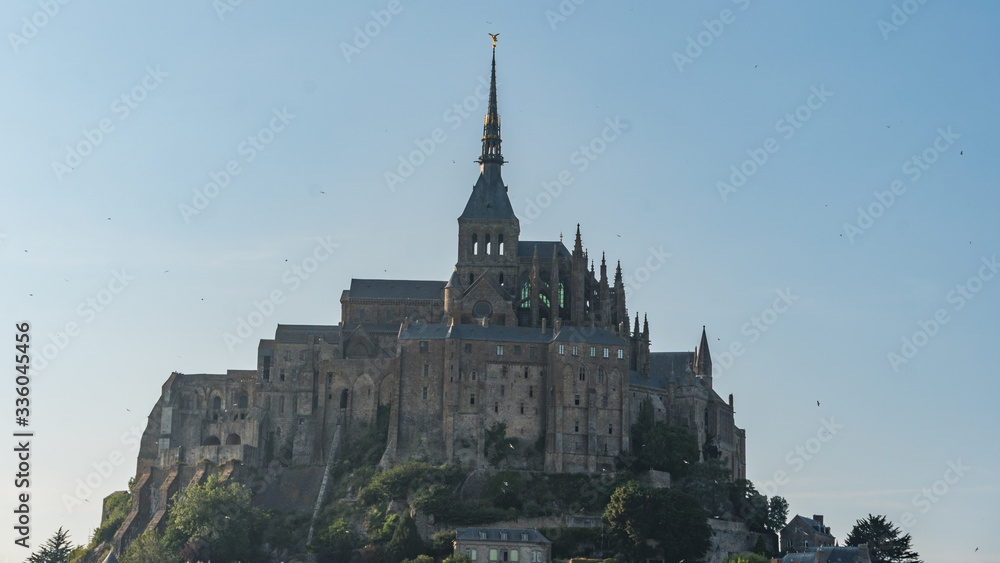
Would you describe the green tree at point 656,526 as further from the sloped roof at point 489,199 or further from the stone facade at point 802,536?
the sloped roof at point 489,199

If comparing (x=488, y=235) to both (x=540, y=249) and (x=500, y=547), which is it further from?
(x=500, y=547)

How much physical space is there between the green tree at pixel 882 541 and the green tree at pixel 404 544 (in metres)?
30.9

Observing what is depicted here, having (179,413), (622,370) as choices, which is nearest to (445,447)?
(622,370)

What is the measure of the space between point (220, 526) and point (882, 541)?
46.7 m

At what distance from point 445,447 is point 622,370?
14402 mm

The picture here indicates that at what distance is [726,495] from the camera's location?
11944cm

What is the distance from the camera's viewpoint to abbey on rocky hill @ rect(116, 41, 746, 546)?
12100 centimetres

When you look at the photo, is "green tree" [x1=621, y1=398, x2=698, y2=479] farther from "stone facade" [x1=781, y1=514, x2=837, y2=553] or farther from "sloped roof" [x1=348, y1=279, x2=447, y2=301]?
"sloped roof" [x1=348, y1=279, x2=447, y2=301]

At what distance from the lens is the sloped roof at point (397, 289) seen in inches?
5369

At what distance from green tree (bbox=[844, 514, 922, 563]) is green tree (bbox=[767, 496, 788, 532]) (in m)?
6.23

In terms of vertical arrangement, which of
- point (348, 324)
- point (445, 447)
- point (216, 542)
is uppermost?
point (348, 324)

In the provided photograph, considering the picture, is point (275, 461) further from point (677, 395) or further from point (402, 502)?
point (677, 395)

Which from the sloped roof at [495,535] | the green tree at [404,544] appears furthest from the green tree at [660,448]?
the green tree at [404,544]

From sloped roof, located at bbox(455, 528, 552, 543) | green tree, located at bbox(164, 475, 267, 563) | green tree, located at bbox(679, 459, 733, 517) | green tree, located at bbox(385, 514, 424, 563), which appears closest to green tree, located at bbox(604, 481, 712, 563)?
sloped roof, located at bbox(455, 528, 552, 543)
